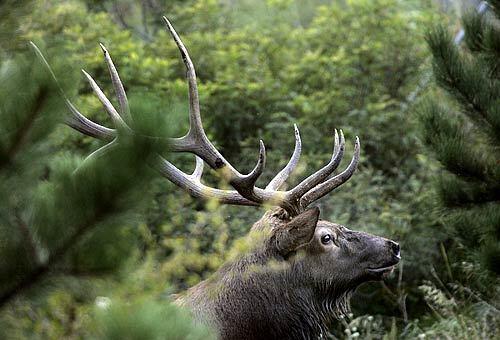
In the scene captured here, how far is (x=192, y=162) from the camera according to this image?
8.81m

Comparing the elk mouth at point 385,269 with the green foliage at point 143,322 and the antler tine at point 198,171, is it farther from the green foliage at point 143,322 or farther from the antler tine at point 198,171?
the green foliage at point 143,322

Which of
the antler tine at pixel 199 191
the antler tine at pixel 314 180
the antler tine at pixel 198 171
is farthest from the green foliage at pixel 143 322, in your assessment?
the antler tine at pixel 198 171

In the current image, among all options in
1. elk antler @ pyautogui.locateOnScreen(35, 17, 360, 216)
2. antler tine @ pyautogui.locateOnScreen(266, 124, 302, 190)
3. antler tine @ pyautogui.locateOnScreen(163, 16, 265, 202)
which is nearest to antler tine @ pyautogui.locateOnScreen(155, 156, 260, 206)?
elk antler @ pyautogui.locateOnScreen(35, 17, 360, 216)

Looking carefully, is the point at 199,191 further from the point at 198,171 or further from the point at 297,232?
the point at 297,232

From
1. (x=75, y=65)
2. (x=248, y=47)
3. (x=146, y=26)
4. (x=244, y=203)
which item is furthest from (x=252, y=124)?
(x=75, y=65)

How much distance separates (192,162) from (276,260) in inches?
144

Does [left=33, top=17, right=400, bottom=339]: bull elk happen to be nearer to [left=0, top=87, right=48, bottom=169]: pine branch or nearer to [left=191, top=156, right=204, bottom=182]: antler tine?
[left=191, top=156, right=204, bottom=182]: antler tine

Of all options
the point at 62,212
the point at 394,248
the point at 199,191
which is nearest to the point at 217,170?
the point at 199,191

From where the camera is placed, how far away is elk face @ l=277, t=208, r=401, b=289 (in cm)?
538

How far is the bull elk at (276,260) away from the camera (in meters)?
4.94

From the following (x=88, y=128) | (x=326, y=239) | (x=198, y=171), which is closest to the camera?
(x=88, y=128)

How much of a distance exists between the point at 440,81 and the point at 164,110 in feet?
17.3

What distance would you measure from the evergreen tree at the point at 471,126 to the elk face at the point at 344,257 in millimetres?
1710

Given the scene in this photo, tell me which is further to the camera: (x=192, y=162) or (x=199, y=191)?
(x=192, y=162)
